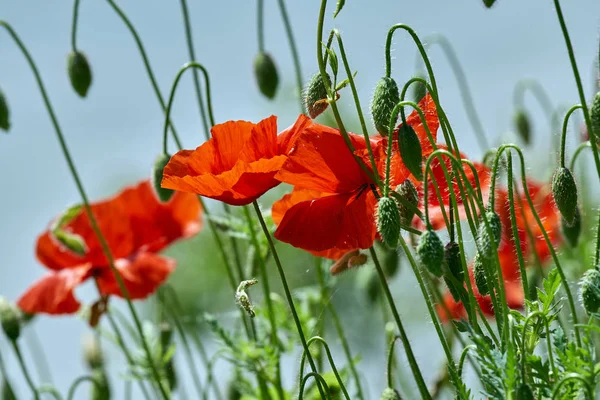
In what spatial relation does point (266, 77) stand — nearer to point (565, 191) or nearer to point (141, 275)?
point (141, 275)

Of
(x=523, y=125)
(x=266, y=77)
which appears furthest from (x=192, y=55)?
(x=523, y=125)

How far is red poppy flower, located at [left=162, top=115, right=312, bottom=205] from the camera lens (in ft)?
4.75

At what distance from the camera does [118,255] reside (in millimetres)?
2297

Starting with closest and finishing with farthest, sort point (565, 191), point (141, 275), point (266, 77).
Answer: point (565, 191) < point (266, 77) < point (141, 275)

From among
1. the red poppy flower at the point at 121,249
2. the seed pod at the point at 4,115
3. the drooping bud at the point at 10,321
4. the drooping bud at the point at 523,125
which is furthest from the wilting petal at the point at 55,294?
the drooping bud at the point at 523,125

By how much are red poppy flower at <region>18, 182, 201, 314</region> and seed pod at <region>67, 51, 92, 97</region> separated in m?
0.33

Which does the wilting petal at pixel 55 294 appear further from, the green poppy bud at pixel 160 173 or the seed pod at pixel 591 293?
the seed pod at pixel 591 293

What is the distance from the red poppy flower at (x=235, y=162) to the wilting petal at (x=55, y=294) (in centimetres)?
83

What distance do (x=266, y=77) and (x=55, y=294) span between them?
634 millimetres

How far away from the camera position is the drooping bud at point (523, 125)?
2.29 metres

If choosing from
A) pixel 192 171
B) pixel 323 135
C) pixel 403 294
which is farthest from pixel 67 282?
pixel 403 294

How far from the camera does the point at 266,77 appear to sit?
206 cm

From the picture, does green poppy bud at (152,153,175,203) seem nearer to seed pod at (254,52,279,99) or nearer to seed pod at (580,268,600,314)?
A: seed pod at (254,52,279,99)

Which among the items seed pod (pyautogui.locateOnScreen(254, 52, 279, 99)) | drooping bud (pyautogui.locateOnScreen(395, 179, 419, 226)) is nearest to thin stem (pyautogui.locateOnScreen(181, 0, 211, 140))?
seed pod (pyautogui.locateOnScreen(254, 52, 279, 99))
